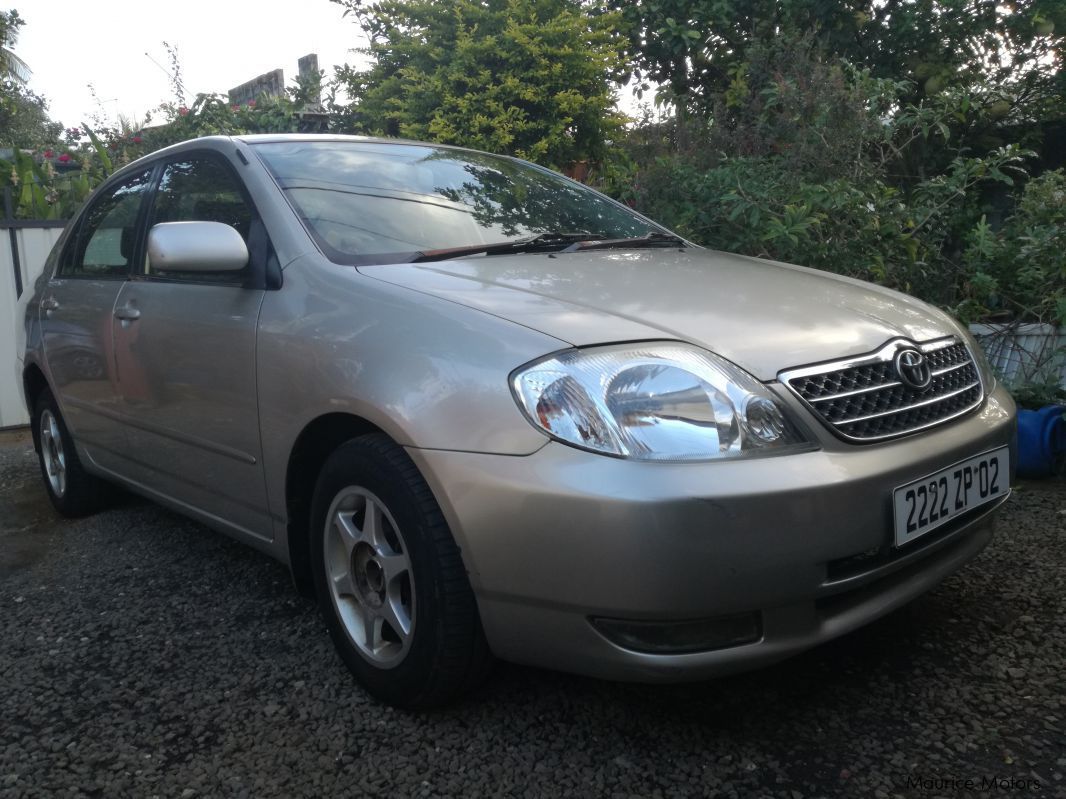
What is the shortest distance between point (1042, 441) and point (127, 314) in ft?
12.0

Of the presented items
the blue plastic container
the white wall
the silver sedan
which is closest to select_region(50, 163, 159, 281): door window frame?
the silver sedan

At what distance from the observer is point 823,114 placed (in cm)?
496

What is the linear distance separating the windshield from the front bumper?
94 centimetres

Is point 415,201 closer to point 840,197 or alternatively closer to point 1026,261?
point 840,197

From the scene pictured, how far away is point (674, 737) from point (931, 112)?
408cm

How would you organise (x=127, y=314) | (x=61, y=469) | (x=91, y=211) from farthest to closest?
(x=61, y=469)
(x=91, y=211)
(x=127, y=314)

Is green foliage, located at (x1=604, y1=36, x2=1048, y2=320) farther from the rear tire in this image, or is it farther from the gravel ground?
the rear tire

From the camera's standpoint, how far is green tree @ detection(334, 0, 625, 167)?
7.63 meters

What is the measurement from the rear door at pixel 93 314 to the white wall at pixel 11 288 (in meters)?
2.97

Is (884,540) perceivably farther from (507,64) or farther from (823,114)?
(507,64)

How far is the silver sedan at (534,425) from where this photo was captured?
184 cm

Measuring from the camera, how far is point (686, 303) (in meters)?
2.28

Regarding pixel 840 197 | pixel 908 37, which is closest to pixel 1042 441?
pixel 840 197

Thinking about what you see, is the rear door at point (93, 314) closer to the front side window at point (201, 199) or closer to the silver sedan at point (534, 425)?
the front side window at point (201, 199)
